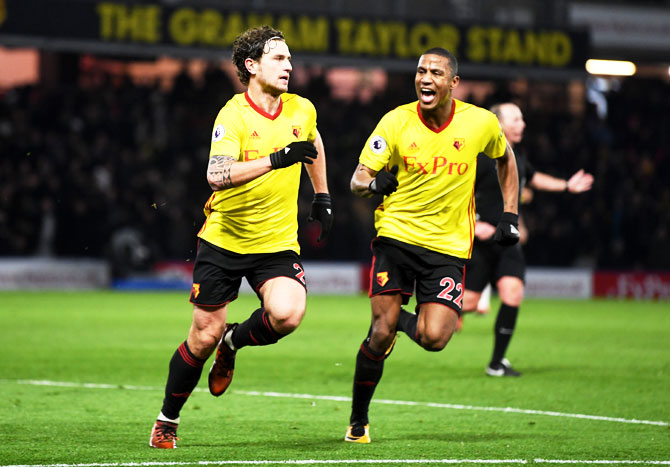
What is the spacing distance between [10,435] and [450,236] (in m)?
2.98

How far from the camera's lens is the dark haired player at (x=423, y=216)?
686 centimetres

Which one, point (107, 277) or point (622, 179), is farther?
point (622, 179)

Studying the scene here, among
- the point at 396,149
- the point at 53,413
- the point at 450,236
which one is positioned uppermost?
the point at 396,149

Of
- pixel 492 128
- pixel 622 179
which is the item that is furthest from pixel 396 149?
pixel 622 179

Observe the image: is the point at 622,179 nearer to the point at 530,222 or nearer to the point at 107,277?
the point at 530,222

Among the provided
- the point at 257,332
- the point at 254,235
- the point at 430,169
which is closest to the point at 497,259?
the point at 430,169

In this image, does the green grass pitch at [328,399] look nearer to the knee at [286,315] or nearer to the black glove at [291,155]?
the knee at [286,315]

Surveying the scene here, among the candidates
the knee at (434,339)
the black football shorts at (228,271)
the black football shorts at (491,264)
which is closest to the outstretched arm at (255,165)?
the black football shorts at (228,271)

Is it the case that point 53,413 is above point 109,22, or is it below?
below

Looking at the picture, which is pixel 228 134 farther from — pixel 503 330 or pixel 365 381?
pixel 503 330

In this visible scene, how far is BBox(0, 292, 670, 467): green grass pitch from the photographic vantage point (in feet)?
21.4

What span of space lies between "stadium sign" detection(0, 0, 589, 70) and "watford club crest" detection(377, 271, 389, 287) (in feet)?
50.5

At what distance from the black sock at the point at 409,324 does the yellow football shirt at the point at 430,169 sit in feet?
1.57

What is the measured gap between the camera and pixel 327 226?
22.4 feet
